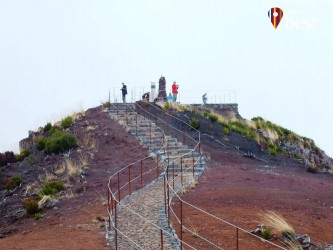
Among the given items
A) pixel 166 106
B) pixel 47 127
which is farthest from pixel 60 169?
pixel 166 106

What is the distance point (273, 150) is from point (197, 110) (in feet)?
24.0

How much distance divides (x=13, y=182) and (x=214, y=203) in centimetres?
1115

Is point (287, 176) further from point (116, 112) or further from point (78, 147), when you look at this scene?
point (116, 112)

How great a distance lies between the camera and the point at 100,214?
18172 millimetres

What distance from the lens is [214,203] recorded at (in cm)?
1833

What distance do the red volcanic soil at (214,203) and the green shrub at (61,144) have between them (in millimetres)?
1643

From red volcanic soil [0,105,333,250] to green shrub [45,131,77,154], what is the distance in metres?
1.64

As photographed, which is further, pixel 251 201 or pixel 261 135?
pixel 261 135

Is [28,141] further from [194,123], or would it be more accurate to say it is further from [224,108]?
[224,108]

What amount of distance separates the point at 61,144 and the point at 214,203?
43.7 ft

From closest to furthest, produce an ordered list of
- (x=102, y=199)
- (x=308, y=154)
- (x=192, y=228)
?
(x=192, y=228) → (x=102, y=199) → (x=308, y=154)

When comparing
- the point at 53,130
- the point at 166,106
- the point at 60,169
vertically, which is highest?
the point at 166,106

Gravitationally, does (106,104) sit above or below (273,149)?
above

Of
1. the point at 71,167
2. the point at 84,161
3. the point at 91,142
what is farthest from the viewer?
the point at 91,142
